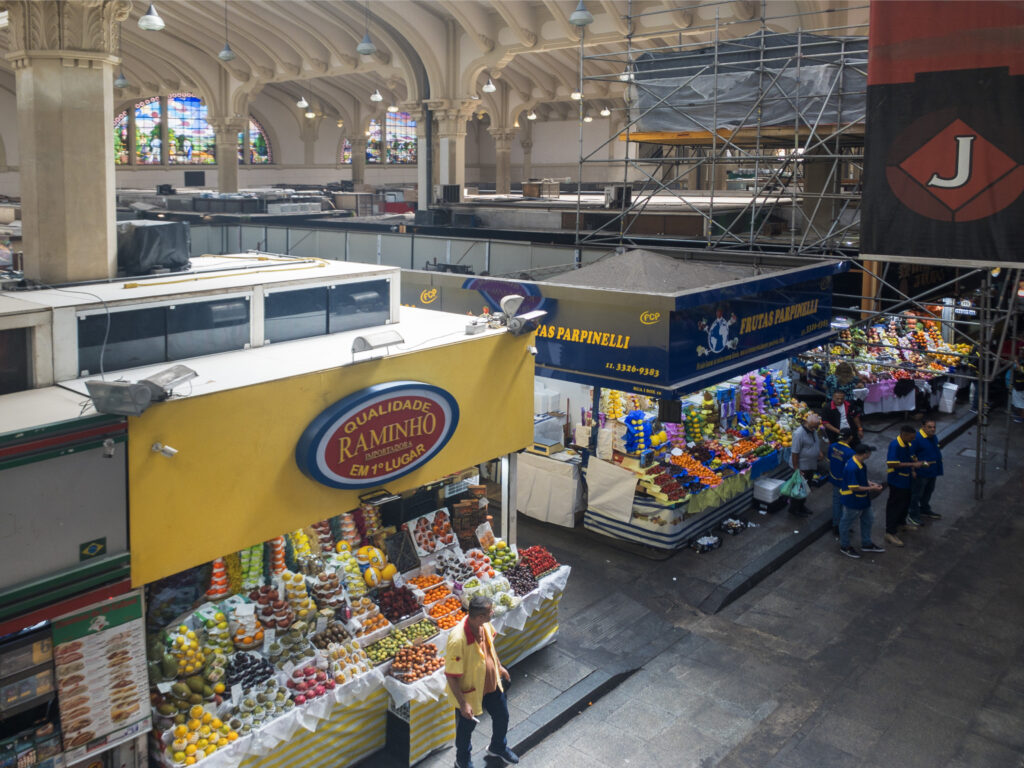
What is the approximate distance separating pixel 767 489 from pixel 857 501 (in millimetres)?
1622

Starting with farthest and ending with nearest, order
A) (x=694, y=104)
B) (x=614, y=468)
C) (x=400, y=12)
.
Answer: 1. (x=400, y=12)
2. (x=694, y=104)
3. (x=614, y=468)

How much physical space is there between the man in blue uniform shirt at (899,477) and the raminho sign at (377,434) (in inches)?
251

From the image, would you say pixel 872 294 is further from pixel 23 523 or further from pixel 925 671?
pixel 23 523

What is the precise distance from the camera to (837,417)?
13.6 meters

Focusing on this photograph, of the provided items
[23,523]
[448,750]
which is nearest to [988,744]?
[448,750]

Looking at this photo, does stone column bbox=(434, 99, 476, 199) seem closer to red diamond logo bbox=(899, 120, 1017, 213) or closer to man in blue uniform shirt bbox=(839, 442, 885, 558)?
red diamond logo bbox=(899, 120, 1017, 213)

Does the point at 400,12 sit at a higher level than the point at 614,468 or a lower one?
higher

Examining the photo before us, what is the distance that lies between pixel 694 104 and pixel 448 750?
10843 millimetres

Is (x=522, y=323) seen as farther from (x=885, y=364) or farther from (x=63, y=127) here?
(x=885, y=364)

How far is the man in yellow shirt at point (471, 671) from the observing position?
20.5 feet

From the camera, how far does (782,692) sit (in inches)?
312

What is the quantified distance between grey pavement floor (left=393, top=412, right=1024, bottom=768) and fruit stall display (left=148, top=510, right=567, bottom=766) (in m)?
0.90

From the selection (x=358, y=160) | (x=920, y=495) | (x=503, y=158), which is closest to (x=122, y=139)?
(x=358, y=160)

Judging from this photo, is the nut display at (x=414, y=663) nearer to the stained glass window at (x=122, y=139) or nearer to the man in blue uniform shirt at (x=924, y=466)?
the man in blue uniform shirt at (x=924, y=466)
